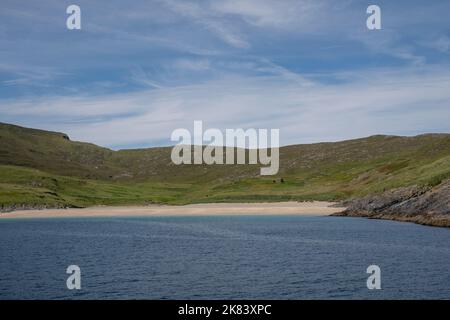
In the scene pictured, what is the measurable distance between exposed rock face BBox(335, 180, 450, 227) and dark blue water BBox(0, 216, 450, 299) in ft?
25.5

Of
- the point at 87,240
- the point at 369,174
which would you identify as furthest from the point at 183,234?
the point at 369,174

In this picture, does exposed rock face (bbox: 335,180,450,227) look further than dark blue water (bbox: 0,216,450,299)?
Yes

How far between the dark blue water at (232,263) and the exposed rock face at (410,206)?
7.77 m

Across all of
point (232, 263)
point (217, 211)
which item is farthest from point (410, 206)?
point (232, 263)

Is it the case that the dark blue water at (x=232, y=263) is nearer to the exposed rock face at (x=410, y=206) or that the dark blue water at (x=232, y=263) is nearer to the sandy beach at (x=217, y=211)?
the exposed rock face at (x=410, y=206)

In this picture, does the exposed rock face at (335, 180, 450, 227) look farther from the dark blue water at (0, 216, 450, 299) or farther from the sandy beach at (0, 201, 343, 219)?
the sandy beach at (0, 201, 343, 219)

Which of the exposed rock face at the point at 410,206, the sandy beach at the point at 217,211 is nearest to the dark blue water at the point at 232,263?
the exposed rock face at the point at 410,206

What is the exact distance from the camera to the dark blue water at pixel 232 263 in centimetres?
4331

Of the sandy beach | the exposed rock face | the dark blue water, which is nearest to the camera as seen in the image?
the dark blue water

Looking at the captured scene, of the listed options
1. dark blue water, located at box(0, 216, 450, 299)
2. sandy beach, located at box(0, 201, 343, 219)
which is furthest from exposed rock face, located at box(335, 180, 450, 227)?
sandy beach, located at box(0, 201, 343, 219)

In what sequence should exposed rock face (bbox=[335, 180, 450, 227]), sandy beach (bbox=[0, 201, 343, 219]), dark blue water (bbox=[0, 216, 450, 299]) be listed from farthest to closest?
sandy beach (bbox=[0, 201, 343, 219])
exposed rock face (bbox=[335, 180, 450, 227])
dark blue water (bbox=[0, 216, 450, 299])

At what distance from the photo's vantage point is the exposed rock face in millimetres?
98688

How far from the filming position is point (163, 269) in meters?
54.9
